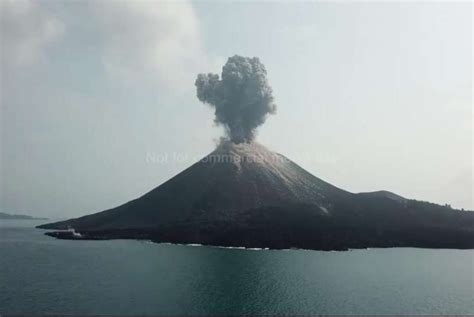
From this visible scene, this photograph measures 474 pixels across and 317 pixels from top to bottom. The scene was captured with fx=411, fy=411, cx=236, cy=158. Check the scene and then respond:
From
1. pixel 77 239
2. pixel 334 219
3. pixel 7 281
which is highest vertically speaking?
pixel 334 219

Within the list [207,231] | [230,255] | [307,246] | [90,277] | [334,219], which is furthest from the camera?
[334,219]

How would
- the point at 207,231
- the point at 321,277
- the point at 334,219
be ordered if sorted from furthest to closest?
the point at 334,219 → the point at 207,231 → the point at 321,277

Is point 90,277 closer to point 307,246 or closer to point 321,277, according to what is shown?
point 321,277

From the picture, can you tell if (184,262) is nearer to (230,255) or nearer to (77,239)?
(230,255)

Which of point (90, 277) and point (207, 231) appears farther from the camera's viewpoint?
point (207, 231)

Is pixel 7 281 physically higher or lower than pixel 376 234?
lower

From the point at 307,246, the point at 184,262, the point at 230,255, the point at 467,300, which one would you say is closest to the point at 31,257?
the point at 184,262
